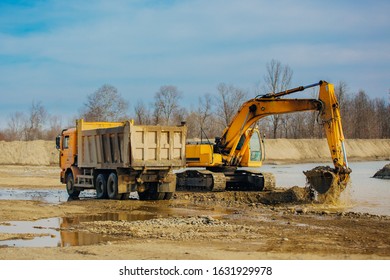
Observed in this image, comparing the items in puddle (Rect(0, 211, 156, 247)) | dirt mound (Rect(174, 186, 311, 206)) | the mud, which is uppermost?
the mud

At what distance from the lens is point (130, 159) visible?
22125mm

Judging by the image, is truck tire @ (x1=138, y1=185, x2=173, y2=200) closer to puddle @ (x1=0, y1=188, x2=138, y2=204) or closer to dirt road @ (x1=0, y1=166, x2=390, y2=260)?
dirt road @ (x1=0, y1=166, x2=390, y2=260)

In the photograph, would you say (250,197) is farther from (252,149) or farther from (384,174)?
(384,174)

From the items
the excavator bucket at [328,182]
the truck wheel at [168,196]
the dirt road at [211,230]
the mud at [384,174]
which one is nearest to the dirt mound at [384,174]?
the mud at [384,174]

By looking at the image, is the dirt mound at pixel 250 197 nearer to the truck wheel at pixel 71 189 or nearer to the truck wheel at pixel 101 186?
the truck wheel at pixel 101 186

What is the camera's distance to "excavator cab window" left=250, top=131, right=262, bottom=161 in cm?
2750

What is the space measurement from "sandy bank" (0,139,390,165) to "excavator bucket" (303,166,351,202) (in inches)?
1973

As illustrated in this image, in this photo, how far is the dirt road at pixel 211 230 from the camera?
1189cm

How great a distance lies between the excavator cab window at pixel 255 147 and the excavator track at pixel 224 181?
98 cm

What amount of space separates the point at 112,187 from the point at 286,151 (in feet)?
224

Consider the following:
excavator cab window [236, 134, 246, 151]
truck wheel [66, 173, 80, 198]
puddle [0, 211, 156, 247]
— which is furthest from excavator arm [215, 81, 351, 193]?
puddle [0, 211, 156, 247]

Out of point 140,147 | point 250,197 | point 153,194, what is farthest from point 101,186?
point 250,197

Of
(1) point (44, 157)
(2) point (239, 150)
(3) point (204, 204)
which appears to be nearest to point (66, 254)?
(3) point (204, 204)

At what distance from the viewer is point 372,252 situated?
12125mm
